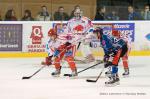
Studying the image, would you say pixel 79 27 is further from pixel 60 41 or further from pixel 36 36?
pixel 36 36

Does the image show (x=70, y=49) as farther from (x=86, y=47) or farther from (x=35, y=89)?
(x=86, y=47)

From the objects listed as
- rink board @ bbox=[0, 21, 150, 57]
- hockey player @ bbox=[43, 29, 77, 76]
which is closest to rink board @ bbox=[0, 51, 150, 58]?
rink board @ bbox=[0, 21, 150, 57]

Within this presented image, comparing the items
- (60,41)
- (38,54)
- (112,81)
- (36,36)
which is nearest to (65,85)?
(112,81)

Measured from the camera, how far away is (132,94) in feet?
24.7

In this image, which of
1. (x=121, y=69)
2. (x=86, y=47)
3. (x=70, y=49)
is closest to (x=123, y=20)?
(x=86, y=47)

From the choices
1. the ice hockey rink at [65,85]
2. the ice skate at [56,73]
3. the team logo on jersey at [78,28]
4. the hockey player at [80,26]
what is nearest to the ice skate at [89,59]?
the ice hockey rink at [65,85]

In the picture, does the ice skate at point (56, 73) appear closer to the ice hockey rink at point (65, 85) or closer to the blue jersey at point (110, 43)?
the ice hockey rink at point (65, 85)

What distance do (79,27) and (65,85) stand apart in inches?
74.4

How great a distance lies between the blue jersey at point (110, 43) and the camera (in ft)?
26.5

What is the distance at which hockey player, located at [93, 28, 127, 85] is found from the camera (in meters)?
8.04

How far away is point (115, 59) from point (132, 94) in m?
0.69

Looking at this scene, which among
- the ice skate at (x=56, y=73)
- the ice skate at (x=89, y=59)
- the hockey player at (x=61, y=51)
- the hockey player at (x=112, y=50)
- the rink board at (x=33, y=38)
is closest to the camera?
the hockey player at (x=112, y=50)

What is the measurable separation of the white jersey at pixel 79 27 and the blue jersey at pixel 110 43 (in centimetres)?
181

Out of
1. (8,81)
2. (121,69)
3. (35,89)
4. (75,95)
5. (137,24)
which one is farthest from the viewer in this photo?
(137,24)
